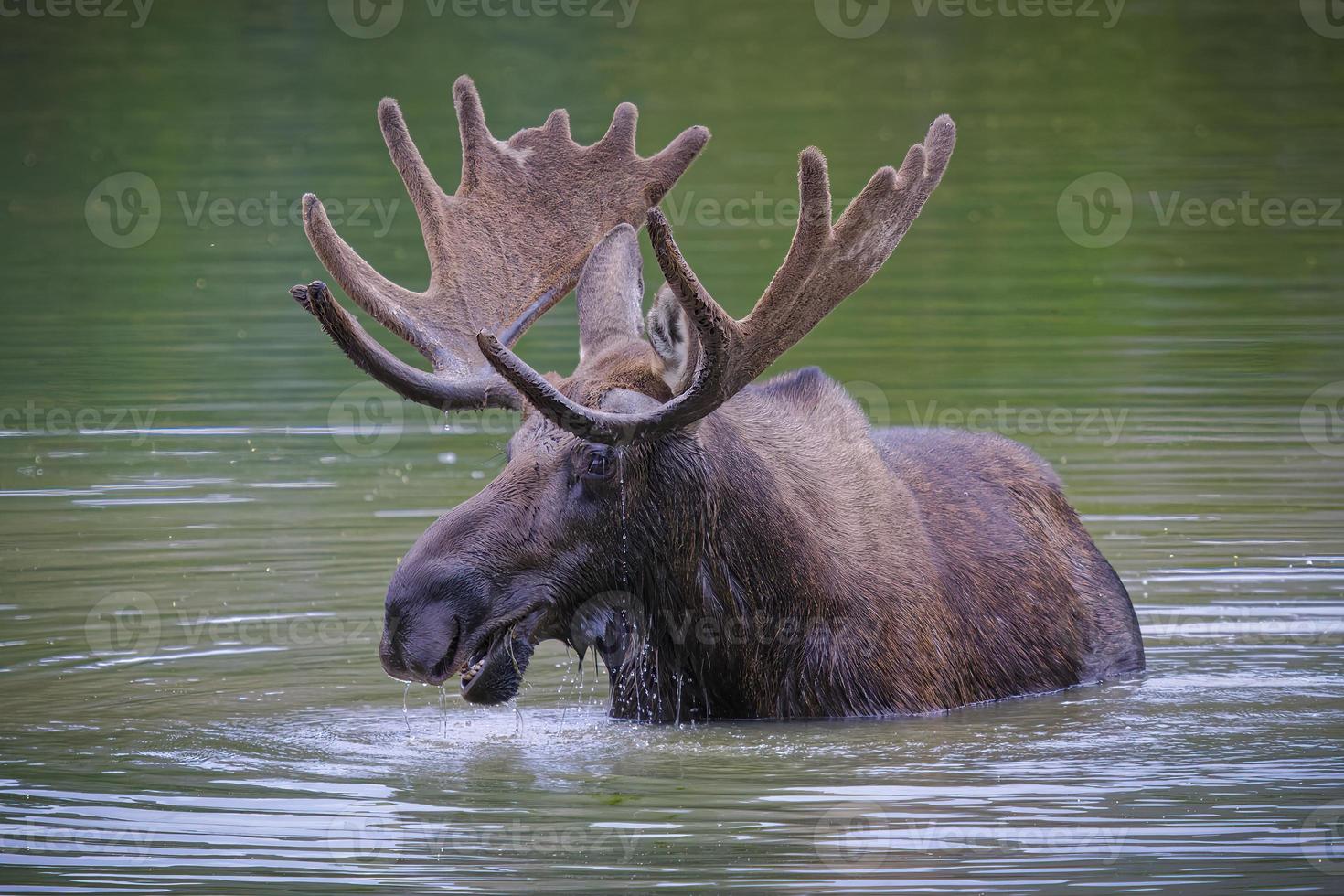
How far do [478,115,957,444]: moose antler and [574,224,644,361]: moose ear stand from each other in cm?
62

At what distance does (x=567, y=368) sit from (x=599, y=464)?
683 centimetres

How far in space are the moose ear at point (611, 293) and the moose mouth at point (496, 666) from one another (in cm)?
98

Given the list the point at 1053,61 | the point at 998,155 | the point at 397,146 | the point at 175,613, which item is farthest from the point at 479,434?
the point at 1053,61

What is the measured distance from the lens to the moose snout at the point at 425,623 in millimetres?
6910

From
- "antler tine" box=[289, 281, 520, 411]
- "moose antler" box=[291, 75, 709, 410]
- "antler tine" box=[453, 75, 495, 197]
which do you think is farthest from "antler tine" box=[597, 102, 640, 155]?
"antler tine" box=[289, 281, 520, 411]

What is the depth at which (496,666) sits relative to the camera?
7156 millimetres

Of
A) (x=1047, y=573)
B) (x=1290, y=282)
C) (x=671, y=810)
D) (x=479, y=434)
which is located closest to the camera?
(x=671, y=810)

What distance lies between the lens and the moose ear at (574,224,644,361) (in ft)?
25.4

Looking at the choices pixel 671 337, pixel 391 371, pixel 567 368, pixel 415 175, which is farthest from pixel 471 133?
→ pixel 567 368

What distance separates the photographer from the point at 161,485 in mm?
11969

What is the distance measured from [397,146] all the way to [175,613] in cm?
211

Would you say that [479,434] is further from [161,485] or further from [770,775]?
[770,775]

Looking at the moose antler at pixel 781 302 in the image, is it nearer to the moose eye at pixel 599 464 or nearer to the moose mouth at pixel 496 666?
the moose eye at pixel 599 464

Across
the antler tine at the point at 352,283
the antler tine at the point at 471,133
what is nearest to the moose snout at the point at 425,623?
the antler tine at the point at 352,283
